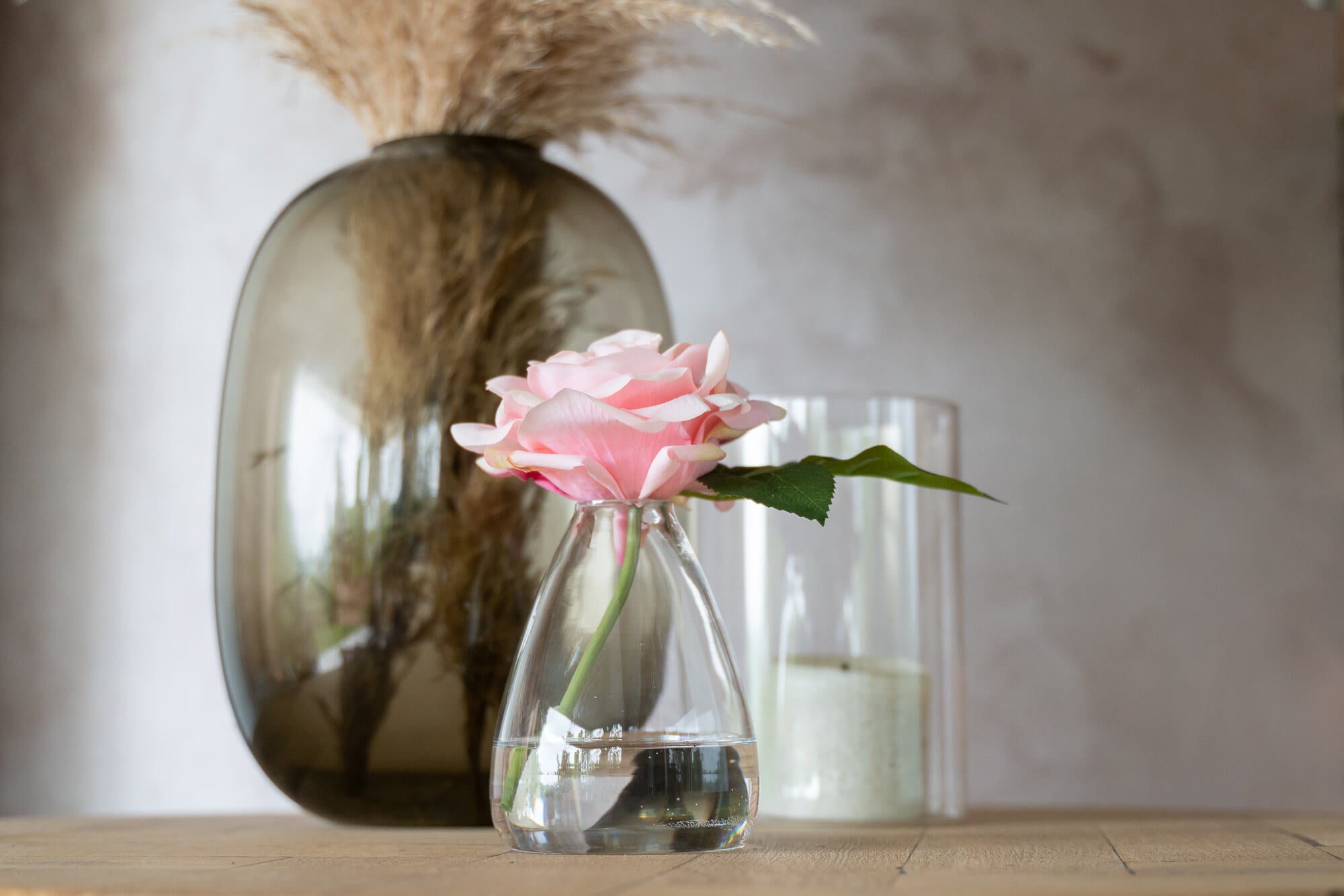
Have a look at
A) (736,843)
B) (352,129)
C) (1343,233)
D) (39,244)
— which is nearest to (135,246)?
(39,244)

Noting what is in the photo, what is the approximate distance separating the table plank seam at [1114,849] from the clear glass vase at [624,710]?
0.15m

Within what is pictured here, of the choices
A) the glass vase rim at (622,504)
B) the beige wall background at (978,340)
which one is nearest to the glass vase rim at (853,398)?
the glass vase rim at (622,504)

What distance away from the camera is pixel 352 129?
136 cm

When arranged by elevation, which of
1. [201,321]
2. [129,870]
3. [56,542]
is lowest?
[129,870]

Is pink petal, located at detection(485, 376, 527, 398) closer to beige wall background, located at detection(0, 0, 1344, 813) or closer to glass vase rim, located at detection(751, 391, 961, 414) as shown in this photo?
glass vase rim, located at detection(751, 391, 961, 414)

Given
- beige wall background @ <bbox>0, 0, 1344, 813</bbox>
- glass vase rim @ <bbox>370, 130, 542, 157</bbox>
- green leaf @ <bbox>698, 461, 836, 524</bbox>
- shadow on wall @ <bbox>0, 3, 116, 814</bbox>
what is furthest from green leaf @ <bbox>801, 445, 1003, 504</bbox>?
shadow on wall @ <bbox>0, 3, 116, 814</bbox>

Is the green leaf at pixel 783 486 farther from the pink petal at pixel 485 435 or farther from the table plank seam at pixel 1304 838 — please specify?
the table plank seam at pixel 1304 838

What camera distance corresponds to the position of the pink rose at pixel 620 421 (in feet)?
1.56

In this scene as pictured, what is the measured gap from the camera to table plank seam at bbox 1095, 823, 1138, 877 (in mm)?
446

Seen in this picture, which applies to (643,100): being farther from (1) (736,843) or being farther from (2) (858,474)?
(1) (736,843)

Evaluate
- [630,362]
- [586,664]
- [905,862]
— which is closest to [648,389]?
[630,362]

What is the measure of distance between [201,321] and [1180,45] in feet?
3.65

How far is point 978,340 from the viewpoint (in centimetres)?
125

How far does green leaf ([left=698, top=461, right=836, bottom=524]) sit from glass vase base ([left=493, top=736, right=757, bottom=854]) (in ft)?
0.34
